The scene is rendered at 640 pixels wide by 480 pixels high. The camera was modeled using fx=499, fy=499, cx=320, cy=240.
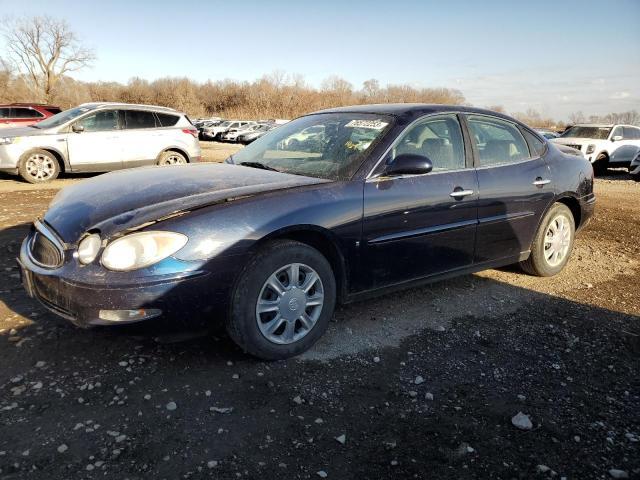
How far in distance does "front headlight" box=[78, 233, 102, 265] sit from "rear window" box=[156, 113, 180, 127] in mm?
8748

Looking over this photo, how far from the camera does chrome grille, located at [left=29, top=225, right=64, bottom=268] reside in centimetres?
281

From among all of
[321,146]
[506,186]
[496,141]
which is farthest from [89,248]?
[496,141]

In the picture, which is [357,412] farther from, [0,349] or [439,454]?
[0,349]

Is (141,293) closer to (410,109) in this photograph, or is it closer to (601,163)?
(410,109)

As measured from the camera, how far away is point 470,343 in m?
3.47

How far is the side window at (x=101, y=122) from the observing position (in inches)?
390

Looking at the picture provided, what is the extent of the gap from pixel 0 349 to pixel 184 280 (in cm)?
140

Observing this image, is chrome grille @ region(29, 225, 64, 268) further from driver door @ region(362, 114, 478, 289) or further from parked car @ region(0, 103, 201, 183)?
parked car @ region(0, 103, 201, 183)

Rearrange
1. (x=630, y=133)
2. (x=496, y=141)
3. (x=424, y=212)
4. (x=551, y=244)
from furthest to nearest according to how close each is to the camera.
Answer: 1. (x=630, y=133)
2. (x=551, y=244)
3. (x=496, y=141)
4. (x=424, y=212)

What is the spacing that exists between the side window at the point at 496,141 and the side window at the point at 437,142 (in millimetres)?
192

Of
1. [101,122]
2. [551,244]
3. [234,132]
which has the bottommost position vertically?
[551,244]

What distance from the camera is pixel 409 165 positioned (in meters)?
3.37

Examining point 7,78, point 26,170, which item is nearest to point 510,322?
point 26,170

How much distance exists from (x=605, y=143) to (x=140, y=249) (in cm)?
1605
